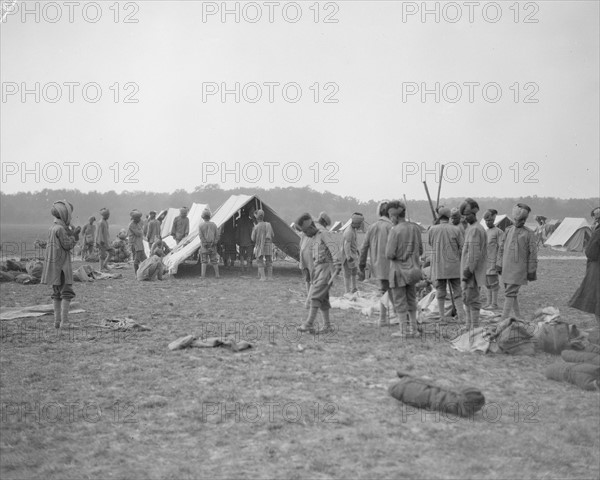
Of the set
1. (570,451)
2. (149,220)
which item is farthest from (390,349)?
(149,220)

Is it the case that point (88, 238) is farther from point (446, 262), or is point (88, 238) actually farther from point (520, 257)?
point (520, 257)

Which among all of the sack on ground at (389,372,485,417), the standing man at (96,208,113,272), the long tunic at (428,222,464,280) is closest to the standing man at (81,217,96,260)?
the standing man at (96,208,113,272)

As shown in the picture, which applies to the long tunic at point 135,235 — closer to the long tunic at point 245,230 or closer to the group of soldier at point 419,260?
the long tunic at point 245,230

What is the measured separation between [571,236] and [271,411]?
109 feet

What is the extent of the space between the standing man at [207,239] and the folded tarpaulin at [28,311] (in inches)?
236

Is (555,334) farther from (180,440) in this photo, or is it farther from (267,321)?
(180,440)

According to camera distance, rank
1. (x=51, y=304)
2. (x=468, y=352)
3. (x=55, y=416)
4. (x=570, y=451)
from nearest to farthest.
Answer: (x=570, y=451), (x=55, y=416), (x=468, y=352), (x=51, y=304)

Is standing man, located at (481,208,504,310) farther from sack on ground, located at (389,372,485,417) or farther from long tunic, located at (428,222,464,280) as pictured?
sack on ground, located at (389,372,485,417)

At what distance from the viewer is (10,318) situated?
1066 centimetres

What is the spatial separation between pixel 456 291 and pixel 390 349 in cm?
289

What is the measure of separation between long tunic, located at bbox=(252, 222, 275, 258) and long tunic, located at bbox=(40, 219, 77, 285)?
821cm

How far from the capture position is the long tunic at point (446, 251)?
10344mm

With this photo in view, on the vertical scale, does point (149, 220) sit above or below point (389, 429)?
above

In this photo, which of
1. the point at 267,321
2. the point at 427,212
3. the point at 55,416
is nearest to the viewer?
the point at 55,416
